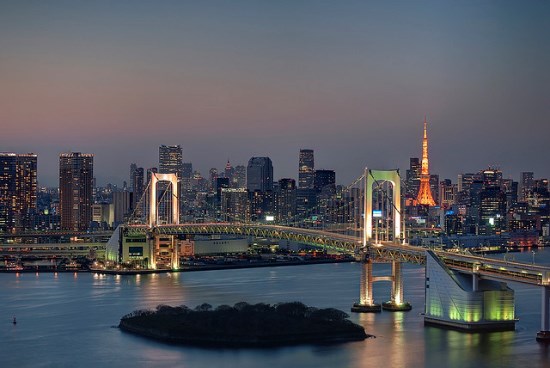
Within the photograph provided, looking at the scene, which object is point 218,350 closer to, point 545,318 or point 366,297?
point 366,297

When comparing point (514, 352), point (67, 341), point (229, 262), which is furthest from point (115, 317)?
point (229, 262)

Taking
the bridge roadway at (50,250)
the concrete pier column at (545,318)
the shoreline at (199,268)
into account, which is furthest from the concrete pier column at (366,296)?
the bridge roadway at (50,250)

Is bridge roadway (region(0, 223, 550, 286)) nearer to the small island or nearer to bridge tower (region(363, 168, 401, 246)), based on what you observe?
bridge tower (region(363, 168, 401, 246))

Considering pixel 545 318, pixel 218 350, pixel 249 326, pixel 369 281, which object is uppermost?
pixel 369 281

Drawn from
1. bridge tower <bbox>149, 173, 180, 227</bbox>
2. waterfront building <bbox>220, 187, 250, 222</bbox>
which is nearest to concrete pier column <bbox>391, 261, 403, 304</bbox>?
bridge tower <bbox>149, 173, 180, 227</bbox>

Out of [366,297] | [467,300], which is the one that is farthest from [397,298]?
[467,300]

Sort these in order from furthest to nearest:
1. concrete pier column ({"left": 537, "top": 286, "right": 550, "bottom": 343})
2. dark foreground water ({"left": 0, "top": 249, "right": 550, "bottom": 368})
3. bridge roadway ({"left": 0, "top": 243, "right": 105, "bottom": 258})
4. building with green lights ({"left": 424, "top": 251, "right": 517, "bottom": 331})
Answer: bridge roadway ({"left": 0, "top": 243, "right": 105, "bottom": 258}), building with green lights ({"left": 424, "top": 251, "right": 517, "bottom": 331}), concrete pier column ({"left": 537, "top": 286, "right": 550, "bottom": 343}), dark foreground water ({"left": 0, "top": 249, "right": 550, "bottom": 368})
